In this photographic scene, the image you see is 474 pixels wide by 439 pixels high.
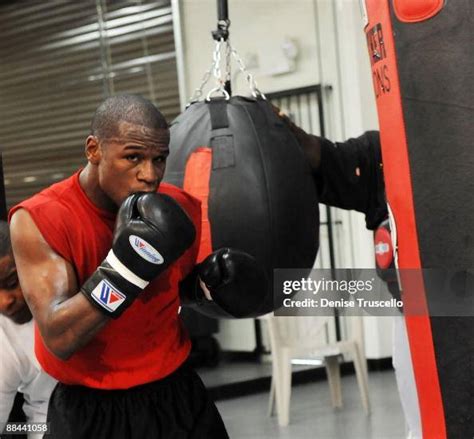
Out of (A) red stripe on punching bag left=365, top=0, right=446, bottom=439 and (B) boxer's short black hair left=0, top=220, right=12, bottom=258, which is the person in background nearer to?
(B) boxer's short black hair left=0, top=220, right=12, bottom=258

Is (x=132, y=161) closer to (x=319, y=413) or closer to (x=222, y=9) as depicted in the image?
(x=222, y=9)

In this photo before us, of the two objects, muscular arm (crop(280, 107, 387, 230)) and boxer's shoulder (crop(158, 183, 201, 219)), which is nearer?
boxer's shoulder (crop(158, 183, 201, 219))

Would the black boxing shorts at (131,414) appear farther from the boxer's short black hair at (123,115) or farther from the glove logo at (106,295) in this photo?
the boxer's short black hair at (123,115)

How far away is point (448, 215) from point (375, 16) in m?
0.32

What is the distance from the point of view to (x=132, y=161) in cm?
142

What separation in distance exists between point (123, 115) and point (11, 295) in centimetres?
63

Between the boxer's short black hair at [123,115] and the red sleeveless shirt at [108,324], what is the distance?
114 mm

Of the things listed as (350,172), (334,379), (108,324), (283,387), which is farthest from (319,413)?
(108,324)

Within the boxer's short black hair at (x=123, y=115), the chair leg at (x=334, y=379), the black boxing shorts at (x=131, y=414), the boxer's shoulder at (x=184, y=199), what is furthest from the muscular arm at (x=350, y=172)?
the chair leg at (x=334, y=379)

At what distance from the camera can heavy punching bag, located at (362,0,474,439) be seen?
1216mm

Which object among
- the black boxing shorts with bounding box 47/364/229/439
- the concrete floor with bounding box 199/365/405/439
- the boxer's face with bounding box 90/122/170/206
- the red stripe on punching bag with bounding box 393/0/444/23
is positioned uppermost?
the red stripe on punching bag with bounding box 393/0/444/23

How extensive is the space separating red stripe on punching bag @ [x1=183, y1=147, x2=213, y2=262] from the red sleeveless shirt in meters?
0.24

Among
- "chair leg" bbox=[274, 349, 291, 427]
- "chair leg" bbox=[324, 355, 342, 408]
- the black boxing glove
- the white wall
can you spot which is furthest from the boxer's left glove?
the white wall

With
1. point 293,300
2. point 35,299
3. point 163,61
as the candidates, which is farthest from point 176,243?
point 163,61
